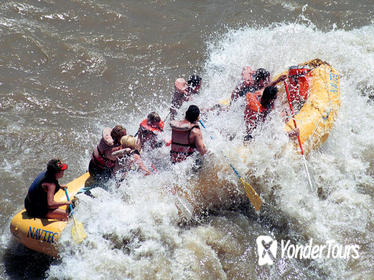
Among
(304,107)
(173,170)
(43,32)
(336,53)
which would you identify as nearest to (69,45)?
(43,32)

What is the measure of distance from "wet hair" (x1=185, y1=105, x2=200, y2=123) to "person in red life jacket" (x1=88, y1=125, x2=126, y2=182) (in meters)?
0.92

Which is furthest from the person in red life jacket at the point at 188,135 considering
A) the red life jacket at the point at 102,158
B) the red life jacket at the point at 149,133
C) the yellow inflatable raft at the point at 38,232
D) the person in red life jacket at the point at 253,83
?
the person in red life jacket at the point at 253,83

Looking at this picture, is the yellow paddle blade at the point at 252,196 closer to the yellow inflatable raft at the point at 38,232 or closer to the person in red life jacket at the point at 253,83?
the person in red life jacket at the point at 253,83

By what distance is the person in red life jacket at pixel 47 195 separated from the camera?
14.8 ft

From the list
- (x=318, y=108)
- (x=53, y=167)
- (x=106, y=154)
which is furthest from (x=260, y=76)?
(x=53, y=167)

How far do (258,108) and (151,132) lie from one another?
165cm

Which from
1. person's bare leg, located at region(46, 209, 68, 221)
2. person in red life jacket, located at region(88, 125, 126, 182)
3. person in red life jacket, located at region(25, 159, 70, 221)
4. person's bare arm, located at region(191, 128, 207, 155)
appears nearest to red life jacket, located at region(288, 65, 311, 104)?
person's bare arm, located at region(191, 128, 207, 155)

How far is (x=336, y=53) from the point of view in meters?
8.15

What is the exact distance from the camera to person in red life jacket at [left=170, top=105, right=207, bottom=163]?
4.90m

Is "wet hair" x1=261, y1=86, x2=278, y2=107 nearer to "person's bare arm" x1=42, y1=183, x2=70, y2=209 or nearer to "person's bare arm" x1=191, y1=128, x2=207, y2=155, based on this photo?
"person's bare arm" x1=191, y1=128, x2=207, y2=155

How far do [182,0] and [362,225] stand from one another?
24.8ft

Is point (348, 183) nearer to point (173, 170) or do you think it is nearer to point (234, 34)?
point (173, 170)

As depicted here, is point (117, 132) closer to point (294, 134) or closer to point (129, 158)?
point (129, 158)

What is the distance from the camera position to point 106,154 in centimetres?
511
